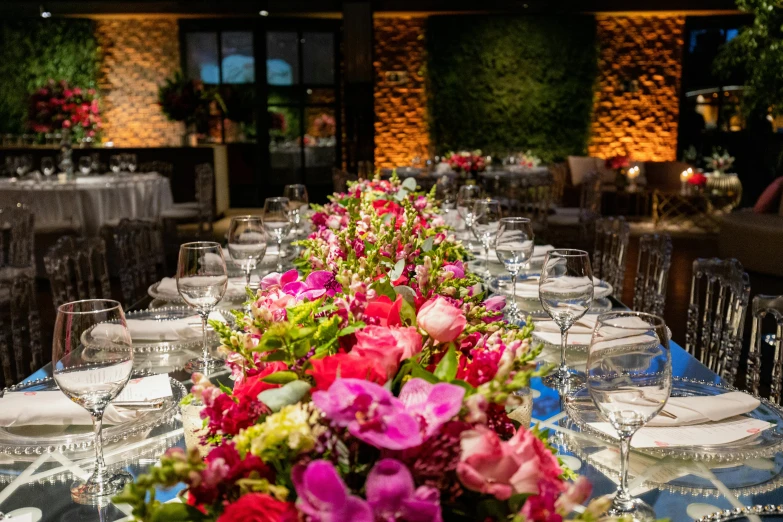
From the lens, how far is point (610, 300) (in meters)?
Result: 2.19

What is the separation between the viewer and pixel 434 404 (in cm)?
58

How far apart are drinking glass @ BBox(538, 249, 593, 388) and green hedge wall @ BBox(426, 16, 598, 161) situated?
1111 cm

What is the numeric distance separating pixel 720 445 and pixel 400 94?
11581 millimetres

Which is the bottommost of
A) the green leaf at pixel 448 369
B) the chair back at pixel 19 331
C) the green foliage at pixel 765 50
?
the chair back at pixel 19 331

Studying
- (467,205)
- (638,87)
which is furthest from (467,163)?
(638,87)

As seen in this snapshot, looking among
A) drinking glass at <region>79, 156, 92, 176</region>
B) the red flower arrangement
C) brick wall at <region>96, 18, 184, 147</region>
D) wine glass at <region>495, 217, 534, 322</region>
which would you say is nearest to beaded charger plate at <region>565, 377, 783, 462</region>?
wine glass at <region>495, 217, 534, 322</region>

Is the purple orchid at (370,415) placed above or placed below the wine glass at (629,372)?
above

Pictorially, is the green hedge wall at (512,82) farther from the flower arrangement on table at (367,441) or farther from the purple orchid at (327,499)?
the purple orchid at (327,499)

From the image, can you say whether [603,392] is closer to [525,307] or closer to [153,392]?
[153,392]

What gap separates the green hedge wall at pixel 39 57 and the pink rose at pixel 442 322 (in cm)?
1252

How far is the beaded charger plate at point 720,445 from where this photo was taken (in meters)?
1.09

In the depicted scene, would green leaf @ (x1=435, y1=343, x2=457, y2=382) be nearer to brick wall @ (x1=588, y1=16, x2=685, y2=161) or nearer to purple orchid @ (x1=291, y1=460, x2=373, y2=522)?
purple orchid @ (x1=291, y1=460, x2=373, y2=522)

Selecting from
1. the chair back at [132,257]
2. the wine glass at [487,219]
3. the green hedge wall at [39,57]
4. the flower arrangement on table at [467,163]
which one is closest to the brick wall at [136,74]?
the green hedge wall at [39,57]

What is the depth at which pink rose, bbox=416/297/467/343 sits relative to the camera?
0.75 m
